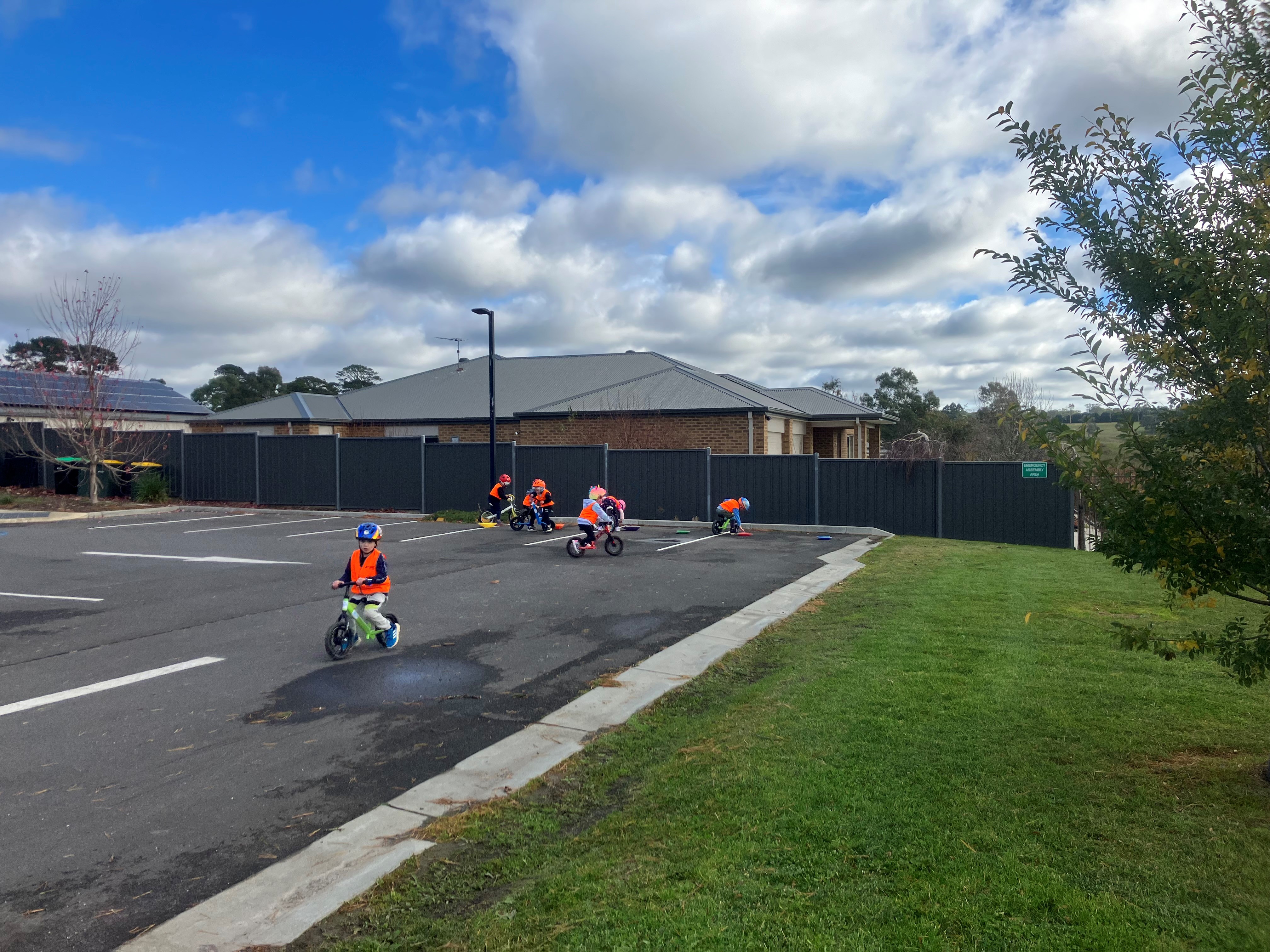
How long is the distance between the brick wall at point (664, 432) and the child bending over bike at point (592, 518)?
9434 millimetres

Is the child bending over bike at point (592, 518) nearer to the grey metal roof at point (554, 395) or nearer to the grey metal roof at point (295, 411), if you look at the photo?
the grey metal roof at point (554, 395)

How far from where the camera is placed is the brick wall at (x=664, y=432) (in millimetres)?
25156

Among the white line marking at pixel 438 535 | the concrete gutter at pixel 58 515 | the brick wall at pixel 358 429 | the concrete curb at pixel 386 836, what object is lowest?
the concrete curb at pixel 386 836

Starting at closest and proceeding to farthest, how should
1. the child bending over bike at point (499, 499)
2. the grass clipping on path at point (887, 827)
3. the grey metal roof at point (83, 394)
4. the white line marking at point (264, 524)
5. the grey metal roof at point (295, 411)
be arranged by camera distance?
the grass clipping on path at point (887, 827) → the white line marking at point (264, 524) → the child bending over bike at point (499, 499) → the grey metal roof at point (83, 394) → the grey metal roof at point (295, 411)

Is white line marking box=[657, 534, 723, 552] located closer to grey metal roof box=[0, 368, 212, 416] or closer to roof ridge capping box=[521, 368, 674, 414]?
roof ridge capping box=[521, 368, 674, 414]

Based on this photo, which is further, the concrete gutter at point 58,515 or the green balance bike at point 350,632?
the concrete gutter at point 58,515

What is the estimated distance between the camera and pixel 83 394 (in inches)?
1061

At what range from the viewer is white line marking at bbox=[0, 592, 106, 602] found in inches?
423

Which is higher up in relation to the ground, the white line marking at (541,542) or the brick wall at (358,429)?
the brick wall at (358,429)

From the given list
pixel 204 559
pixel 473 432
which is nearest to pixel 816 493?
pixel 204 559

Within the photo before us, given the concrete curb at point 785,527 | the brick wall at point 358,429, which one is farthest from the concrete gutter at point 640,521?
the brick wall at point 358,429

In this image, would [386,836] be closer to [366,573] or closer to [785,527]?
[366,573]

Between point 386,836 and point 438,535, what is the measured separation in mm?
14728

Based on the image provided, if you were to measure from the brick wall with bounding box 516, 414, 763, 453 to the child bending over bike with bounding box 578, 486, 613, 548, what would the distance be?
31.0 ft
